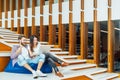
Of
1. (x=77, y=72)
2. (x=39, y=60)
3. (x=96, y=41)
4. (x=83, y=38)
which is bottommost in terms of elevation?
(x=77, y=72)

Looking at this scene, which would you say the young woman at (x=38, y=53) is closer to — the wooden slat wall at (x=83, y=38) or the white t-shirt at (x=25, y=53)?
the white t-shirt at (x=25, y=53)

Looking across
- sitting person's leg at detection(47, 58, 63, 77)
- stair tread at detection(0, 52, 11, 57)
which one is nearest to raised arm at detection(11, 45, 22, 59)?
stair tread at detection(0, 52, 11, 57)

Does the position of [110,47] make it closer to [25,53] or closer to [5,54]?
[25,53]

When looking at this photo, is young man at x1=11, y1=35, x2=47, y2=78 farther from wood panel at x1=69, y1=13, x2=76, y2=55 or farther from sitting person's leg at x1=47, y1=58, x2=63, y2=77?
wood panel at x1=69, y1=13, x2=76, y2=55

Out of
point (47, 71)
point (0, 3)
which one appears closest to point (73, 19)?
point (47, 71)

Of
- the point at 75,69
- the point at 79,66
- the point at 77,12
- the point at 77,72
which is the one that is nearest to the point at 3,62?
the point at 77,72

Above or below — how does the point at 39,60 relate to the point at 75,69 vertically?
above

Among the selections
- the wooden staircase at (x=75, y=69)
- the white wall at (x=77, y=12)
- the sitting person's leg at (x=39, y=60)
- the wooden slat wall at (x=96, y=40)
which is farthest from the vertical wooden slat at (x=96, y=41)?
the sitting person's leg at (x=39, y=60)

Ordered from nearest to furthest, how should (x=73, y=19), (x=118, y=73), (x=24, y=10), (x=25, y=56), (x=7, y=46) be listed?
1. (x=25, y=56)
2. (x=7, y=46)
3. (x=118, y=73)
4. (x=73, y=19)
5. (x=24, y=10)

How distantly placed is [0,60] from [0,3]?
6.84 meters

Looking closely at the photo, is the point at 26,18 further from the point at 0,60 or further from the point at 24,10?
the point at 0,60

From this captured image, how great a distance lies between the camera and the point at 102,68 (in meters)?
8.78

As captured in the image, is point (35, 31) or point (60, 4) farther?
point (35, 31)


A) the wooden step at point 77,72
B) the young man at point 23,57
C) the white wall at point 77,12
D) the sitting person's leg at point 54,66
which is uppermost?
the white wall at point 77,12
